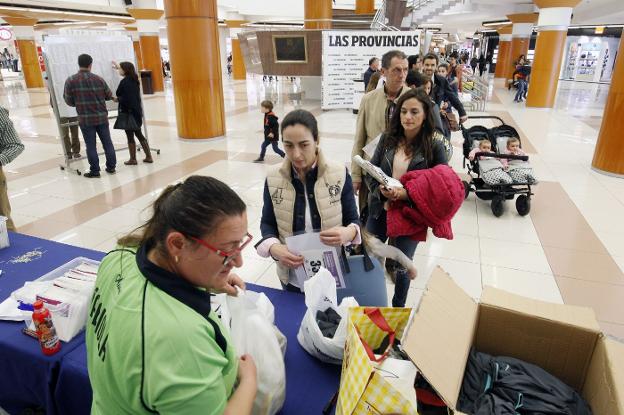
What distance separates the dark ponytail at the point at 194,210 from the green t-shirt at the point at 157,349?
0.08m

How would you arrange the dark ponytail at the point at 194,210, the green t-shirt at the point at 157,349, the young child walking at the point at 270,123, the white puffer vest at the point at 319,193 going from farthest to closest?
the young child walking at the point at 270,123, the white puffer vest at the point at 319,193, the dark ponytail at the point at 194,210, the green t-shirt at the point at 157,349

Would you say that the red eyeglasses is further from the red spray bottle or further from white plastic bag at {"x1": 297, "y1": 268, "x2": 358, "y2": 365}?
the red spray bottle

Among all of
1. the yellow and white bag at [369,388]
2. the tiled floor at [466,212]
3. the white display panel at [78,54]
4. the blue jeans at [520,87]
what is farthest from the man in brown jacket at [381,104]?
the blue jeans at [520,87]

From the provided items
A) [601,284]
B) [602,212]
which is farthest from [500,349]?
[602,212]

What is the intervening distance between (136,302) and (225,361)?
0.72 feet

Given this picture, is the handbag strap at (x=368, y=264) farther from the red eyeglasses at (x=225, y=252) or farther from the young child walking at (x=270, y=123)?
the young child walking at (x=270, y=123)

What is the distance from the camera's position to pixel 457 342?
1294 millimetres

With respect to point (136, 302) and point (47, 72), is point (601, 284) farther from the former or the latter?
point (47, 72)

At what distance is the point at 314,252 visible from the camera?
1.75 metres

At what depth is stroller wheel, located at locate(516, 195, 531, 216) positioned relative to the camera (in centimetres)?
457

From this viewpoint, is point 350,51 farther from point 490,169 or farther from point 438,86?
point 490,169

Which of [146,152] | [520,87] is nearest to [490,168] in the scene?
[146,152]

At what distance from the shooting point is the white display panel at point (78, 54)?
571 cm

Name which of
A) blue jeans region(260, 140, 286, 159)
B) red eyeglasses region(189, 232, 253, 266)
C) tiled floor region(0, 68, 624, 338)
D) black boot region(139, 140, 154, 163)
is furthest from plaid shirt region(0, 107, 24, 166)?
blue jeans region(260, 140, 286, 159)
